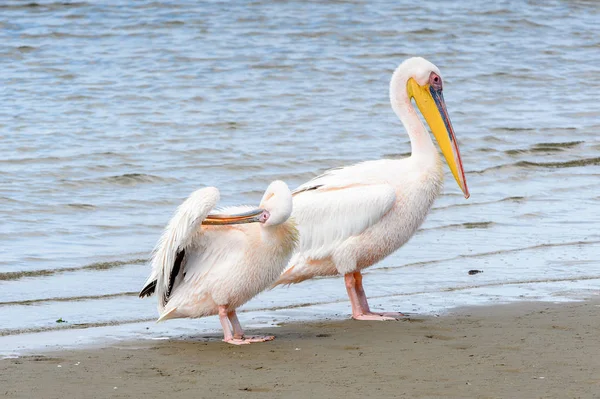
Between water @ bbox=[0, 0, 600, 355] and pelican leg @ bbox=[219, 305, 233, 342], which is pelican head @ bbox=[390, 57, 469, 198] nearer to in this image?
water @ bbox=[0, 0, 600, 355]

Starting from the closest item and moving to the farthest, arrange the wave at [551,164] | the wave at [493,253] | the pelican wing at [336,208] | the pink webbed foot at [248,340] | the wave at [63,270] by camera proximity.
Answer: the pink webbed foot at [248,340], the pelican wing at [336,208], the wave at [63,270], the wave at [493,253], the wave at [551,164]

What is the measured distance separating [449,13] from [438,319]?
51.8 ft

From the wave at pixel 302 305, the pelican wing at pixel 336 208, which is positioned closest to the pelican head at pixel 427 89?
the wave at pixel 302 305

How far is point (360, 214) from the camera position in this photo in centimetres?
585

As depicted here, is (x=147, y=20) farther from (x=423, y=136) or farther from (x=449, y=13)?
(x=423, y=136)

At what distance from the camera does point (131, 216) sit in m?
8.71

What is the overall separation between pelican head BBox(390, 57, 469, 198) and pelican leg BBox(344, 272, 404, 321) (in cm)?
94

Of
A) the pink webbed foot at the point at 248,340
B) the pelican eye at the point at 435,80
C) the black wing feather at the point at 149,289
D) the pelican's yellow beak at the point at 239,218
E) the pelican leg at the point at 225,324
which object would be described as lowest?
the pink webbed foot at the point at 248,340

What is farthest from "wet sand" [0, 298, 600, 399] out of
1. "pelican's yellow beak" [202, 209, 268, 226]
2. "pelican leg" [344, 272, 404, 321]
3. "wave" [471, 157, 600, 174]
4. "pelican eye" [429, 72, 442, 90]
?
"wave" [471, 157, 600, 174]

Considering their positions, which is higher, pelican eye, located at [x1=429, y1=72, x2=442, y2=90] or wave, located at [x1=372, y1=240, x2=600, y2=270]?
pelican eye, located at [x1=429, y1=72, x2=442, y2=90]

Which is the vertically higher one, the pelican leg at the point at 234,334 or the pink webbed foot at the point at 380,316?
the pelican leg at the point at 234,334

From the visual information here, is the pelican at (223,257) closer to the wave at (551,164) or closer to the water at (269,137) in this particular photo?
the water at (269,137)

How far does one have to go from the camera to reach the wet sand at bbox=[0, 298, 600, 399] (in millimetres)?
4172

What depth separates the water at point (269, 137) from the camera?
21.5 feet
